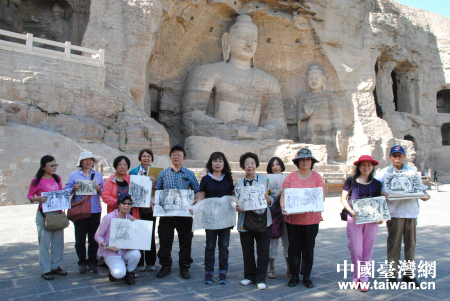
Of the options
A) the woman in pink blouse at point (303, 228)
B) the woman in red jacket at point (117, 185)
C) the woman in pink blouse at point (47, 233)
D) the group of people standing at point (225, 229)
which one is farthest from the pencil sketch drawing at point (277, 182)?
the woman in pink blouse at point (47, 233)

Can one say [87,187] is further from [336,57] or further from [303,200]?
[336,57]

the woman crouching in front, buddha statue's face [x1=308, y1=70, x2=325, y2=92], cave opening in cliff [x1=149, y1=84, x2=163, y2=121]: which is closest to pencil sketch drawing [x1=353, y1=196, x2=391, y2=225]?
the woman crouching in front

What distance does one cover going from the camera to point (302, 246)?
10.9ft

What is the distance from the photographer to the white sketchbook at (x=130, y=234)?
3.24 meters

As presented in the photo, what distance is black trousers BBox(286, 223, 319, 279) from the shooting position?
3.26 metres

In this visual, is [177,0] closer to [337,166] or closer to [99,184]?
[337,166]

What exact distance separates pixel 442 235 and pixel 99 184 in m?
4.72

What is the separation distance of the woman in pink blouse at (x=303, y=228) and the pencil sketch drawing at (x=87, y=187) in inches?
70.0

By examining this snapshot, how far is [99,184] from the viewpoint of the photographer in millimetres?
3691

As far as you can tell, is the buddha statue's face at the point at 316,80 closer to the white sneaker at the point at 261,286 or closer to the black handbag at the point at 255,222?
the black handbag at the point at 255,222

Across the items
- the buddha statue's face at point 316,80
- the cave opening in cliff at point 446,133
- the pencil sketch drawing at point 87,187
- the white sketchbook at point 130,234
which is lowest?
the white sketchbook at point 130,234

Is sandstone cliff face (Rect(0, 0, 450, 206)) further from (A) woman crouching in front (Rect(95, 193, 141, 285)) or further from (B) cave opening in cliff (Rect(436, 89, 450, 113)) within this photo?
(A) woman crouching in front (Rect(95, 193, 141, 285))

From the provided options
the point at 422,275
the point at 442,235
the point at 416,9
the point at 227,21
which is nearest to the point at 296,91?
the point at 227,21

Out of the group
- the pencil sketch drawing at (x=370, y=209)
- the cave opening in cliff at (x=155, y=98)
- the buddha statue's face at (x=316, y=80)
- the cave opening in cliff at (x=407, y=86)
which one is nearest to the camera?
the pencil sketch drawing at (x=370, y=209)
